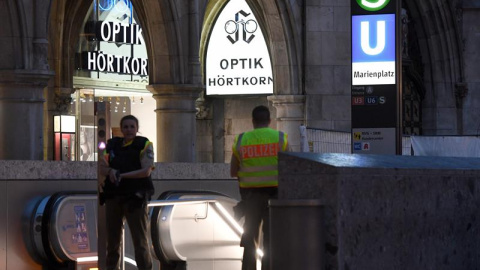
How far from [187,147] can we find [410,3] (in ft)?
35.7

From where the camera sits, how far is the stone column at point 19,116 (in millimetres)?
22891

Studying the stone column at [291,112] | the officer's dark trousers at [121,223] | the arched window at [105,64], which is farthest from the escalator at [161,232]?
the arched window at [105,64]

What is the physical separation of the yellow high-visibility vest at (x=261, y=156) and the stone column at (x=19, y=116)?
11.6 m

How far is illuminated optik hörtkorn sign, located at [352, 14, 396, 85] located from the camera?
1758cm

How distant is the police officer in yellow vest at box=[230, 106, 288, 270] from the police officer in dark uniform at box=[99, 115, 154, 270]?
81cm

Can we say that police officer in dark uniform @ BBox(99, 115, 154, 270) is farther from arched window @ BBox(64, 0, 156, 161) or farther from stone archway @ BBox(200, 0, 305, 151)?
arched window @ BBox(64, 0, 156, 161)

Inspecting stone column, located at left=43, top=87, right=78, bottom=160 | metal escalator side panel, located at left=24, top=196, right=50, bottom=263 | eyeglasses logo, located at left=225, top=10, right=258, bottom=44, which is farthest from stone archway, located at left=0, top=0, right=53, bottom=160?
eyeglasses logo, located at left=225, top=10, right=258, bottom=44

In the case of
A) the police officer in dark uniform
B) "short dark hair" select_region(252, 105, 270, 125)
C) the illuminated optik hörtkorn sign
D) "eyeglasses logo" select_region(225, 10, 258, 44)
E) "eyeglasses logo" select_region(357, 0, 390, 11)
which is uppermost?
"eyeglasses logo" select_region(225, 10, 258, 44)

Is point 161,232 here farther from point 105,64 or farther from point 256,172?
point 105,64

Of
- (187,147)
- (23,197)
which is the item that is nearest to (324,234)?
(23,197)

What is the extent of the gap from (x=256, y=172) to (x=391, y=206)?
3.51 meters

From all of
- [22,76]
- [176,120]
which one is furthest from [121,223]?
[176,120]

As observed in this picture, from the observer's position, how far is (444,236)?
8867 mm

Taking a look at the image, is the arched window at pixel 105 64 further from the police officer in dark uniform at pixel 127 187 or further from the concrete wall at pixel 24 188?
the police officer in dark uniform at pixel 127 187
